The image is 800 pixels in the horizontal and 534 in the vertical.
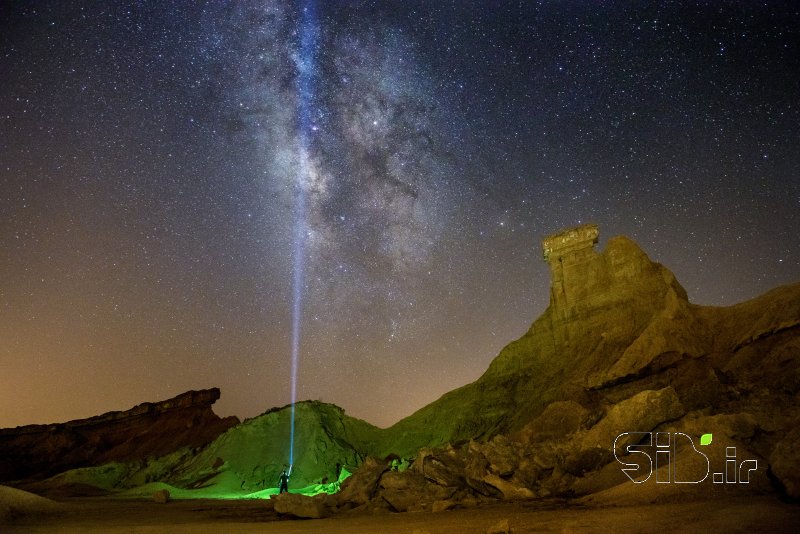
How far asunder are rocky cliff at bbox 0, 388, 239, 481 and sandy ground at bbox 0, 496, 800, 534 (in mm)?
37262

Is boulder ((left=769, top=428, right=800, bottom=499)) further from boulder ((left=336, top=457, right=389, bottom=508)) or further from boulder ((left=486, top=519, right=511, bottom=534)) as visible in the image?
boulder ((left=336, top=457, right=389, bottom=508))

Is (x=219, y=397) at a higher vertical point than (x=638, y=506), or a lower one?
higher

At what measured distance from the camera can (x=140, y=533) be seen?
10.1 m

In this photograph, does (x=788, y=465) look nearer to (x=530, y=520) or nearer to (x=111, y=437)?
(x=530, y=520)

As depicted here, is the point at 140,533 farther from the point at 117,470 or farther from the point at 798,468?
the point at 117,470

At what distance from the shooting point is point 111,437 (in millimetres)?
53000

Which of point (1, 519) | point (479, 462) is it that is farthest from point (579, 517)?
point (1, 519)

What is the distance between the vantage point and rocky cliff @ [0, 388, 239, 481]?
160 feet

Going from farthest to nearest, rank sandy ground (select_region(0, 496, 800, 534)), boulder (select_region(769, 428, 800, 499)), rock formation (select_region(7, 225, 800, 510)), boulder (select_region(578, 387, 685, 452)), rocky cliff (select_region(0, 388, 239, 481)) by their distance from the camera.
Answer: rocky cliff (select_region(0, 388, 239, 481)), boulder (select_region(578, 387, 685, 452)), rock formation (select_region(7, 225, 800, 510)), boulder (select_region(769, 428, 800, 499)), sandy ground (select_region(0, 496, 800, 534))

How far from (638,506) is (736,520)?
108 inches

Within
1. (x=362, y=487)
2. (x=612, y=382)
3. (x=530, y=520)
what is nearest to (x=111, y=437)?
(x=362, y=487)

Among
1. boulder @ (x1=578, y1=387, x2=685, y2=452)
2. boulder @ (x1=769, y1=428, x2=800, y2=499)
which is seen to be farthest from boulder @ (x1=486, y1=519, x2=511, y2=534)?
boulder @ (x1=578, y1=387, x2=685, y2=452)

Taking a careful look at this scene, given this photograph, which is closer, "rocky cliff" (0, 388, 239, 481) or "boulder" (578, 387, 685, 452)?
"boulder" (578, 387, 685, 452)

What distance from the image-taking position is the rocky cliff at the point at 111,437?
4881cm
